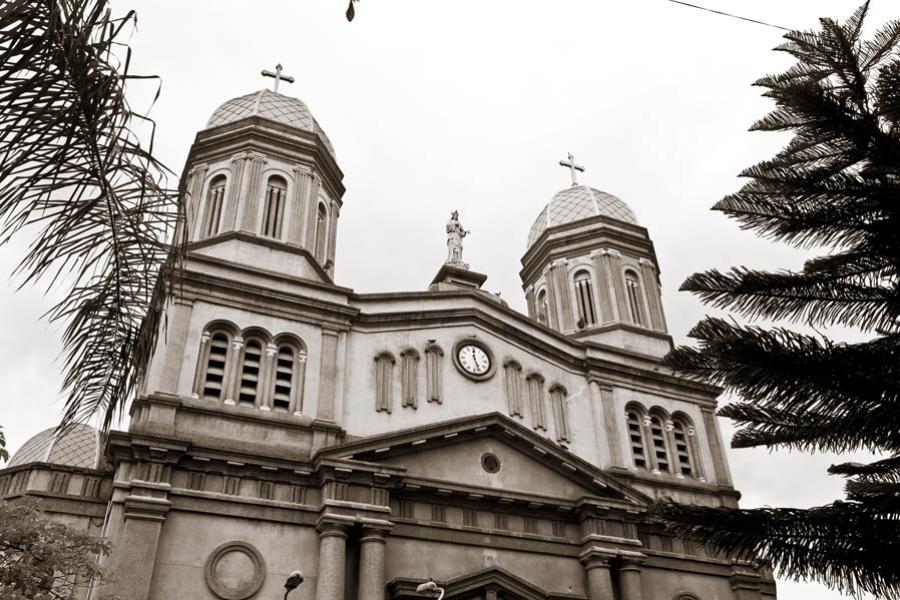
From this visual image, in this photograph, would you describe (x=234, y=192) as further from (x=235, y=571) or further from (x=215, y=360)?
(x=235, y=571)

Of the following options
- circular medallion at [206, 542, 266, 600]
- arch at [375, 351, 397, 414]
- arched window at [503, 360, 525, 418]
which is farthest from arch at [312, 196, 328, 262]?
circular medallion at [206, 542, 266, 600]

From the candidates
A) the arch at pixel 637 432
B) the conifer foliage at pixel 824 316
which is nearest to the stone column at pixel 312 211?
the arch at pixel 637 432

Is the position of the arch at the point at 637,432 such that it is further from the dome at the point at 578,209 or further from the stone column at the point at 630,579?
the dome at the point at 578,209

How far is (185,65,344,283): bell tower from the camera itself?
72.4 ft

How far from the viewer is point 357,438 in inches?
765

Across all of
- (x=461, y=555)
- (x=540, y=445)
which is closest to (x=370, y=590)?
(x=461, y=555)

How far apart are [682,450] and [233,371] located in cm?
1361

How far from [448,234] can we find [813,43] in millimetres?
20495

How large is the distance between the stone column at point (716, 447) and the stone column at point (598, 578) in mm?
6287

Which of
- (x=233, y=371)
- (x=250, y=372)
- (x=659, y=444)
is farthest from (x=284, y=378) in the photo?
(x=659, y=444)

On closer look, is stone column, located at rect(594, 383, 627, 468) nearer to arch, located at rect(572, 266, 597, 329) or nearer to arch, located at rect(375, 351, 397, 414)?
arch, located at rect(572, 266, 597, 329)

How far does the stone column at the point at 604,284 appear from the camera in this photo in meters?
27.2

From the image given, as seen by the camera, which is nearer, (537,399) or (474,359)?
(474,359)

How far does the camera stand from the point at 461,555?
18750 millimetres
